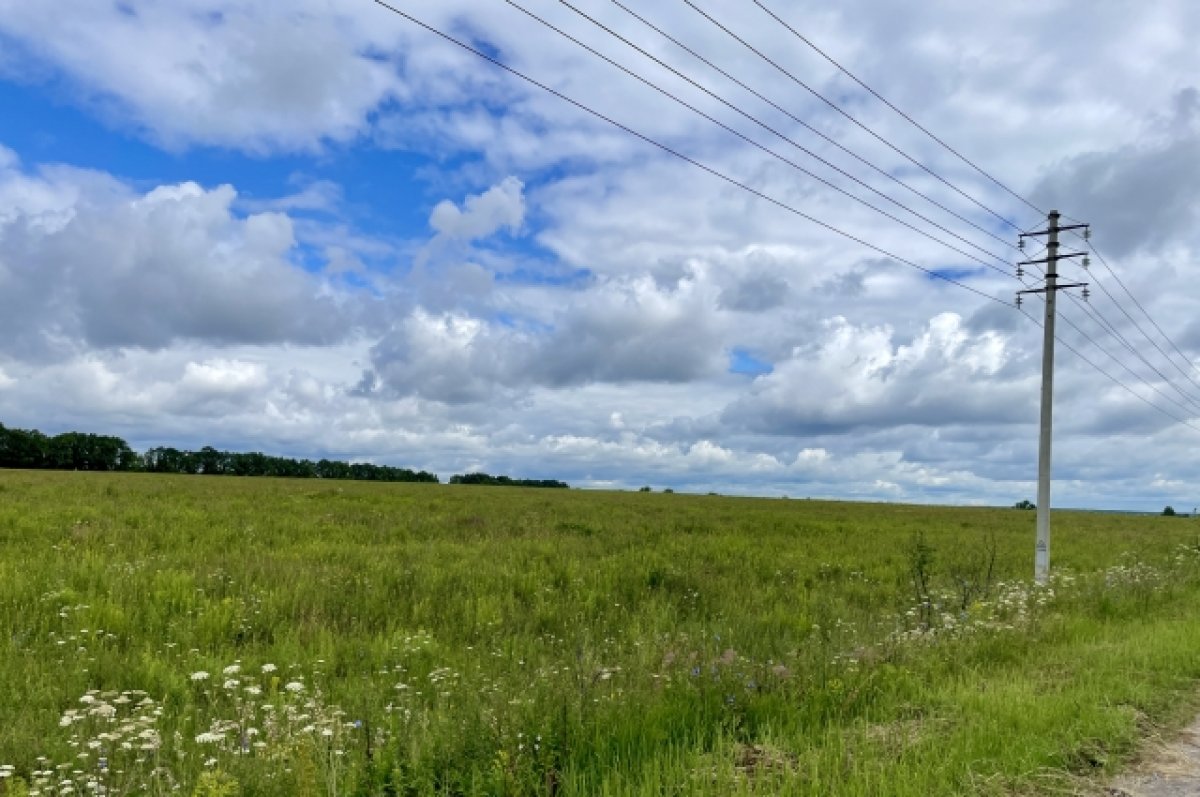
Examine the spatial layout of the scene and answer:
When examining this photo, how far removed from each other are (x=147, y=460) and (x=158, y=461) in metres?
2.93

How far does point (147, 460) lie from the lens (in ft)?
404

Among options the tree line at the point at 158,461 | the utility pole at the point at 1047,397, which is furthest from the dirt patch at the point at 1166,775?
the tree line at the point at 158,461

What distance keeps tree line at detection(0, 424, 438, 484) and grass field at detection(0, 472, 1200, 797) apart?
107285mm

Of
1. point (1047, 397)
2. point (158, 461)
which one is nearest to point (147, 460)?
point (158, 461)

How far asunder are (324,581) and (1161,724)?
10155 millimetres

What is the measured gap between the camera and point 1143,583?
1397 cm

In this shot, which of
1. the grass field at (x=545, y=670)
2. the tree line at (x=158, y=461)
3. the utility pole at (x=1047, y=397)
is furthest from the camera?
the tree line at (x=158, y=461)

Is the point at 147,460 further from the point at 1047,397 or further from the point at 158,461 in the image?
the point at 1047,397

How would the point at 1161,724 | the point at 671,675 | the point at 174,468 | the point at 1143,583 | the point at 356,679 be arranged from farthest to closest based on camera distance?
the point at 174,468
the point at 1143,583
the point at 356,679
the point at 671,675
the point at 1161,724

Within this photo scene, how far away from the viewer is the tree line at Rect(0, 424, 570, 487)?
11850cm

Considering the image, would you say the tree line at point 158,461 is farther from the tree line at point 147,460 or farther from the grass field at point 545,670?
the grass field at point 545,670

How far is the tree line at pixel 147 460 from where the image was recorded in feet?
389

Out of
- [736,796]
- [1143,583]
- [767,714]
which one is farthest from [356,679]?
[1143,583]

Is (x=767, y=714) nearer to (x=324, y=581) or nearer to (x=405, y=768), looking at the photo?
(x=405, y=768)
